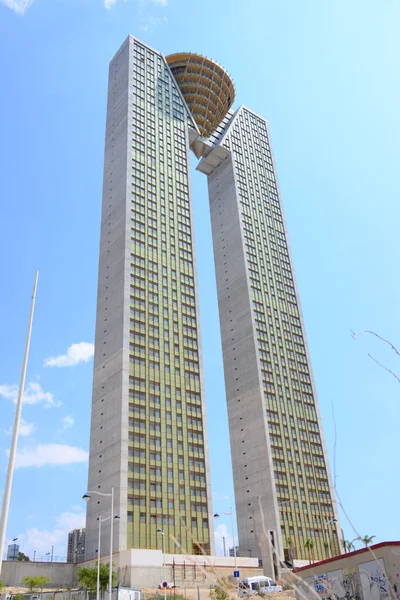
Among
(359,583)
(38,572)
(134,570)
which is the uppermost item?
(38,572)

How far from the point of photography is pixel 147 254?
4269 inches

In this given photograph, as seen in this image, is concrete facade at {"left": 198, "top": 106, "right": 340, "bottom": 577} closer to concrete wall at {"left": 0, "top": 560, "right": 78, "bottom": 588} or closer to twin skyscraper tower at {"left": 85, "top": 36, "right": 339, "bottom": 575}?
twin skyscraper tower at {"left": 85, "top": 36, "right": 339, "bottom": 575}

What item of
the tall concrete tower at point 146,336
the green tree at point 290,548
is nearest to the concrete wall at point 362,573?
the tall concrete tower at point 146,336

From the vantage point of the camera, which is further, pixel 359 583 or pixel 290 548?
pixel 290 548

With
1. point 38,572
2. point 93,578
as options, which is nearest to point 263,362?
point 38,572

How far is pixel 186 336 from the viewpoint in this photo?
4141 inches

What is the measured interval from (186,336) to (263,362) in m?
21.3

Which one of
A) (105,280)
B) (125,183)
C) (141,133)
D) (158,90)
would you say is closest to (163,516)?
(105,280)

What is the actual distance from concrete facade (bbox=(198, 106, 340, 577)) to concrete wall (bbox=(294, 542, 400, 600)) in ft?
174

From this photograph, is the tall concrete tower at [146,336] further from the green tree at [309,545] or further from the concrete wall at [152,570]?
the green tree at [309,545]

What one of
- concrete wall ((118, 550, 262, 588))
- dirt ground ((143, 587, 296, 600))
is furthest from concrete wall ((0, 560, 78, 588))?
dirt ground ((143, 587, 296, 600))

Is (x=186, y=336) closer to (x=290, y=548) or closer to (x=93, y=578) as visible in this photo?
(x=290, y=548)

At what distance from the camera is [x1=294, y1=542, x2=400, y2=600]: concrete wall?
1131 inches

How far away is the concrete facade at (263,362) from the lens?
10381 cm
